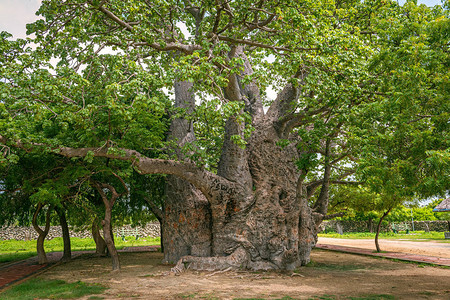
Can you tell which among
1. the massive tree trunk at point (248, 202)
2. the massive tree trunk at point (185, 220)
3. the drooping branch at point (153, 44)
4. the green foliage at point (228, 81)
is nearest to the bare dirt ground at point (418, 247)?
the massive tree trunk at point (248, 202)

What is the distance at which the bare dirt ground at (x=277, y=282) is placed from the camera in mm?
7172

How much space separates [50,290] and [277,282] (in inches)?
208

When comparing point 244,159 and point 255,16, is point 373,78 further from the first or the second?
point 244,159

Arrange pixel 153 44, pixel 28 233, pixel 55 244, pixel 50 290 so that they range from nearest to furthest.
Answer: pixel 50 290 → pixel 153 44 → pixel 55 244 → pixel 28 233

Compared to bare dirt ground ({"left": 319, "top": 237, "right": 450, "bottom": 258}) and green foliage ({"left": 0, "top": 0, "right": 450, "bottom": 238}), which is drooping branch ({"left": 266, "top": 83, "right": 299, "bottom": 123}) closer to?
green foliage ({"left": 0, "top": 0, "right": 450, "bottom": 238})

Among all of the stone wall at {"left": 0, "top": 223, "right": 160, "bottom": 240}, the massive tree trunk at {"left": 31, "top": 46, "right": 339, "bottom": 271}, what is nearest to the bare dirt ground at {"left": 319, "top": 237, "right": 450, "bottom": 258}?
the massive tree trunk at {"left": 31, "top": 46, "right": 339, "bottom": 271}

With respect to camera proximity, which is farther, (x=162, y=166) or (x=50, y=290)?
(x=162, y=166)

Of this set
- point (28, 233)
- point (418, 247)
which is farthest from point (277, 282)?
point (28, 233)

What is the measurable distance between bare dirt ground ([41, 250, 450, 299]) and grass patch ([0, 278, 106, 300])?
1.51 feet

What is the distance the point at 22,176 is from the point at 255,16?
28.1ft

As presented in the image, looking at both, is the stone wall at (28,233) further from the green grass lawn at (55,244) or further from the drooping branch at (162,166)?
the drooping branch at (162,166)

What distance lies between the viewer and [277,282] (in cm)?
880

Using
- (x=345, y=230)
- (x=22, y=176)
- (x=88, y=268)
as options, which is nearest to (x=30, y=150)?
(x=22, y=176)

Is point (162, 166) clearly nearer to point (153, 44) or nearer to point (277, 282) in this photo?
point (153, 44)
